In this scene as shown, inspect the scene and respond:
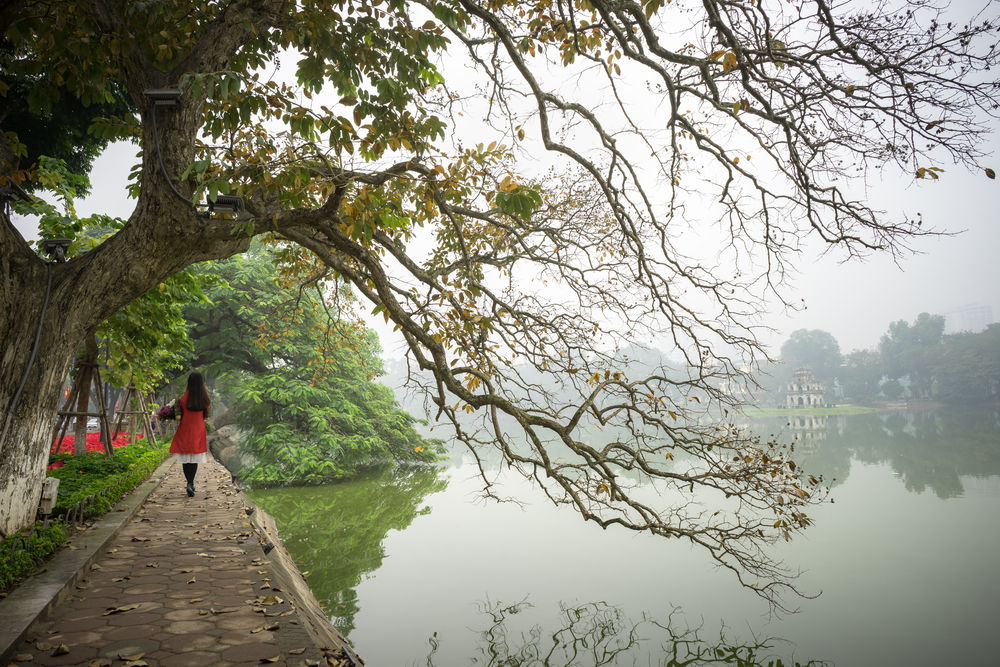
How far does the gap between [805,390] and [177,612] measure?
51299 mm

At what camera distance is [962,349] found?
38531 millimetres

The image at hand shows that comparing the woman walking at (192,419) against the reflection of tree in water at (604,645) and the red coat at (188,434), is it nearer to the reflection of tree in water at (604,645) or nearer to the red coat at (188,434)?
the red coat at (188,434)

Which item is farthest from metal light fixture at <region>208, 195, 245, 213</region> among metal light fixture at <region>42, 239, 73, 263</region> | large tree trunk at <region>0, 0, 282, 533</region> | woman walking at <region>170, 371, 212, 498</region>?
woman walking at <region>170, 371, 212, 498</region>

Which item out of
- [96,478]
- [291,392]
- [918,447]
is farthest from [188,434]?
[918,447]

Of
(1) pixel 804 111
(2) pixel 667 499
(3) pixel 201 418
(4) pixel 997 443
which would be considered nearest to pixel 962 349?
(4) pixel 997 443

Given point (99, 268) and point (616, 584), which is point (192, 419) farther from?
point (616, 584)

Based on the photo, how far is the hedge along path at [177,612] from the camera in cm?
252

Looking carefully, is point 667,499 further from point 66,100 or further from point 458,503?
point 66,100

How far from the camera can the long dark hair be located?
644 cm

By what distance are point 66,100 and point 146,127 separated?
315 inches

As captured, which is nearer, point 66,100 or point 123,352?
point 123,352

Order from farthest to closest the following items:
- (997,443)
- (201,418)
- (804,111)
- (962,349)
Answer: (962,349) < (997,443) < (201,418) < (804,111)

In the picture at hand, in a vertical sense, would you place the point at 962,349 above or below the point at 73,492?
above

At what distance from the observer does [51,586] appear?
10.1 ft
